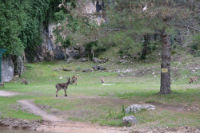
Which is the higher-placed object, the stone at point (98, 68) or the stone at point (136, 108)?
the stone at point (98, 68)

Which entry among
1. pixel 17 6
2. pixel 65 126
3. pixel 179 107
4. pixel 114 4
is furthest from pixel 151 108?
pixel 17 6

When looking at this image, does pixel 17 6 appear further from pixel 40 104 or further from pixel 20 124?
pixel 20 124

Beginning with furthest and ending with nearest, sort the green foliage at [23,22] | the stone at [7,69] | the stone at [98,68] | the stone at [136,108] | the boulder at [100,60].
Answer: the boulder at [100,60]
the stone at [98,68]
the stone at [7,69]
the green foliage at [23,22]
the stone at [136,108]

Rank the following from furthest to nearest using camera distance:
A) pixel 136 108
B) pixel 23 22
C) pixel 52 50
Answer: pixel 52 50
pixel 23 22
pixel 136 108

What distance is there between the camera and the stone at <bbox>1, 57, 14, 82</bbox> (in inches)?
1346

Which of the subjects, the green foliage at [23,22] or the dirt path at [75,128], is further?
the green foliage at [23,22]

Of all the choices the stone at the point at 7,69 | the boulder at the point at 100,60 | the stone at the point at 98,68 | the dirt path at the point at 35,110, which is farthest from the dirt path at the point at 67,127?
the boulder at the point at 100,60

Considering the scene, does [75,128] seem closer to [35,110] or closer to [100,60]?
[35,110]

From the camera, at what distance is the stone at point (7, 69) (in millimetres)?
34181

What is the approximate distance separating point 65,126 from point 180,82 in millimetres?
15924

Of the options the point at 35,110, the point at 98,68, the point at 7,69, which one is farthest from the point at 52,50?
the point at 35,110

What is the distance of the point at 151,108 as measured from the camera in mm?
16422

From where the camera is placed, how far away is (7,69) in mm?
34781

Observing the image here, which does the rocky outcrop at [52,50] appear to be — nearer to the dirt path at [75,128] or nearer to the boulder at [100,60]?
the boulder at [100,60]
